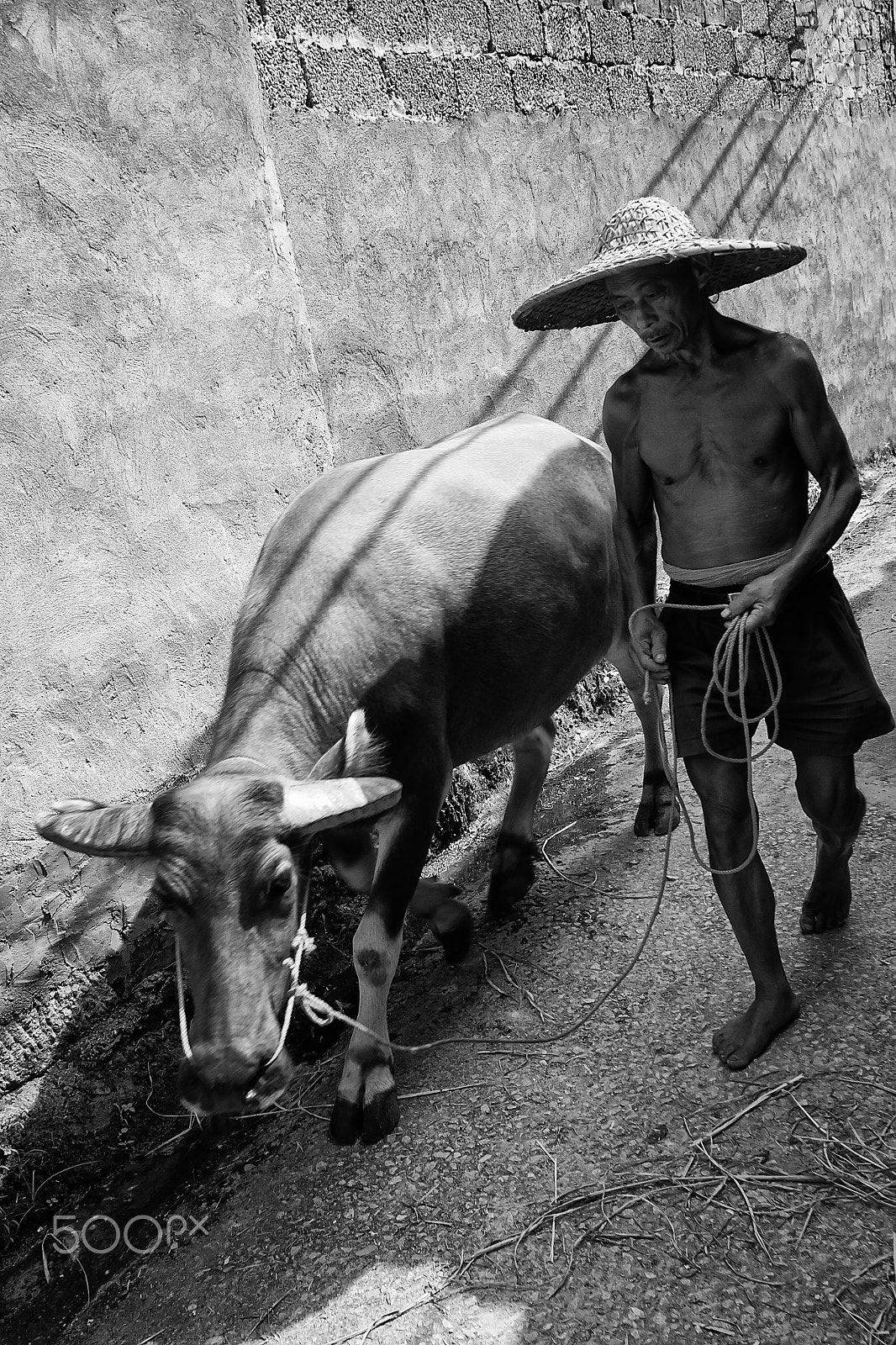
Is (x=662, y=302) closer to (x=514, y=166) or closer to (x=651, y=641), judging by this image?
(x=651, y=641)

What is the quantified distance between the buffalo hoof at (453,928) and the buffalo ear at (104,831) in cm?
147

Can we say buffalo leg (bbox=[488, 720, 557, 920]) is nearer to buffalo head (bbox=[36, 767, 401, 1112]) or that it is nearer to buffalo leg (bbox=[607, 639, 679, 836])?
buffalo leg (bbox=[607, 639, 679, 836])

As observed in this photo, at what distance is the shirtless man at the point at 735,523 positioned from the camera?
2730 mm

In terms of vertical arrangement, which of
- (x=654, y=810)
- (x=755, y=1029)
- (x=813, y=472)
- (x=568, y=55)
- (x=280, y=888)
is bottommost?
(x=654, y=810)

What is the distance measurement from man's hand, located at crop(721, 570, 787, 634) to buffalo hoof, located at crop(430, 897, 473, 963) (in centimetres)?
162

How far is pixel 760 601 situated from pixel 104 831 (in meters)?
1.70

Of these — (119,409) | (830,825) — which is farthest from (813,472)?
(119,409)

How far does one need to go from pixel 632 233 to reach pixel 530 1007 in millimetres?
2317

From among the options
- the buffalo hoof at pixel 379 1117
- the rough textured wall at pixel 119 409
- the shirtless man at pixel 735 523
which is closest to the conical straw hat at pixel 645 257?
the shirtless man at pixel 735 523

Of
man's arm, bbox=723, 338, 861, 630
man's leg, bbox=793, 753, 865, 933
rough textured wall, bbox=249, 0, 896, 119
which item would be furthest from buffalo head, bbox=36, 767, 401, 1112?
rough textured wall, bbox=249, 0, 896, 119

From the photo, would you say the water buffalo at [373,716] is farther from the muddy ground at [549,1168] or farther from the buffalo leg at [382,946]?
the muddy ground at [549,1168]

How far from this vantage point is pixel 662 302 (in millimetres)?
2734

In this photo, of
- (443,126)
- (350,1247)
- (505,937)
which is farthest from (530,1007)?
(443,126)

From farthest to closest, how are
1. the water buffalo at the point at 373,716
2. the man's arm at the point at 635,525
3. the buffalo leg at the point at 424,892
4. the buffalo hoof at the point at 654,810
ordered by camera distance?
the buffalo hoof at the point at 654,810, the buffalo leg at the point at 424,892, the man's arm at the point at 635,525, the water buffalo at the point at 373,716
